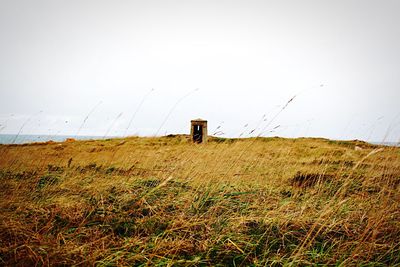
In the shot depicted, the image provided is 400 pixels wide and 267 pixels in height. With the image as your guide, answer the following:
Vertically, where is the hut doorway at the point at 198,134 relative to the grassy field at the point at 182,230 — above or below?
above

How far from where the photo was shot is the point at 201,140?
15516mm

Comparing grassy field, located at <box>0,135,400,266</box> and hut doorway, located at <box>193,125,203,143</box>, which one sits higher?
hut doorway, located at <box>193,125,203,143</box>

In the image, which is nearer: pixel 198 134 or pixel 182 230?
pixel 182 230

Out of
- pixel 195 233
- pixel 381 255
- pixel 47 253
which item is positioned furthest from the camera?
pixel 195 233

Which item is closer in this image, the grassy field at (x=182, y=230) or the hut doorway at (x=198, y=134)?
the grassy field at (x=182, y=230)

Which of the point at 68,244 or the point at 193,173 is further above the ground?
the point at 193,173

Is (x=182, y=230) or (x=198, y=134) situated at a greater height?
(x=198, y=134)

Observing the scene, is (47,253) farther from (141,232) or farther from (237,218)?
(237,218)

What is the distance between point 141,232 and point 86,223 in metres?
0.43

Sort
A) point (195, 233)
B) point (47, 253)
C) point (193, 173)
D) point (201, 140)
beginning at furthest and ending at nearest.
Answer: point (201, 140), point (193, 173), point (195, 233), point (47, 253)

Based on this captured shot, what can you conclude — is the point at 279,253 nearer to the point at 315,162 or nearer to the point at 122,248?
the point at 122,248

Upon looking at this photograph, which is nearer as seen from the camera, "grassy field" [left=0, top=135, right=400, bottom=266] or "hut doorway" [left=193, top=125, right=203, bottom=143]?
"grassy field" [left=0, top=135, right=400, bottom=266]

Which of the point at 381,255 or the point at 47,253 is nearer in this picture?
the point at 47,253

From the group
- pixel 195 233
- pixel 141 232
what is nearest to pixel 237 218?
pixel 195 233
